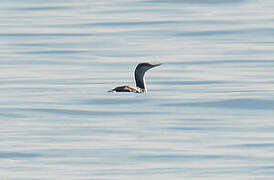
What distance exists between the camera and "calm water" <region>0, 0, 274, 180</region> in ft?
47.4

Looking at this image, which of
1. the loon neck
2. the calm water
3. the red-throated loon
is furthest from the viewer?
the loon neck

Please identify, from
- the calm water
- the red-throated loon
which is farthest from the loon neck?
the calm water

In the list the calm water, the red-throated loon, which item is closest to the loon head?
the red-throated loon

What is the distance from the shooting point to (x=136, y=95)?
19625 mm

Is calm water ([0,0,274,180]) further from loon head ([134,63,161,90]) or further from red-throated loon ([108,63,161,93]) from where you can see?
loon head ([134,63,161,90])

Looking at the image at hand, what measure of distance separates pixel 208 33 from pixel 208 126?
461 inches

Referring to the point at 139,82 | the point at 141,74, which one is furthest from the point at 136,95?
the point at 141,74

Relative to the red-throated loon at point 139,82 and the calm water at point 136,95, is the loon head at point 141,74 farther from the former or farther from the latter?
the calm water at point 136,95

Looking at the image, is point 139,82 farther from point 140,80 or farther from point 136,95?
point 136,95

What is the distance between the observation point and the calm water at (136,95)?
14438 millimetres

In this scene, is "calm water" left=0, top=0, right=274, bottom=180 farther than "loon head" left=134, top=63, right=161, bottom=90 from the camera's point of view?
No

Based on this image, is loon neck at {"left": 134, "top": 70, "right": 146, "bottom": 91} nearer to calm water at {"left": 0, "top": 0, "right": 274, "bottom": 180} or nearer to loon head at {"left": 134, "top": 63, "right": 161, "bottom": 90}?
loon head at {"left": 134, "top": 63, "right": 161, "bottom": 90}

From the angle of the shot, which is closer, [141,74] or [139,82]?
[139,82]

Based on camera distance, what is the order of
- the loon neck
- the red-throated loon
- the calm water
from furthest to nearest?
the loon neck
the red-throated loon
the calm water
